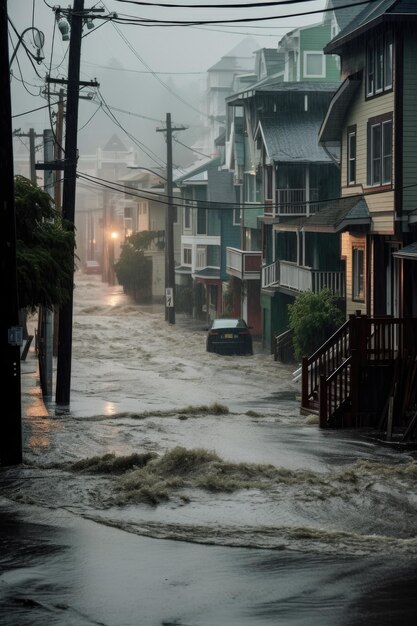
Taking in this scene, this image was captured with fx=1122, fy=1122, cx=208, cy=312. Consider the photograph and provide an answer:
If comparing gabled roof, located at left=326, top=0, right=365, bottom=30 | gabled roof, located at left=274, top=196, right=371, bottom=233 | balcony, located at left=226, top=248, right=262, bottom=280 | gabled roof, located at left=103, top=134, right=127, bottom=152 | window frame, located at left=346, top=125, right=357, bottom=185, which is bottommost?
balcony, located at left=226, top=248, right=262, bottom=280

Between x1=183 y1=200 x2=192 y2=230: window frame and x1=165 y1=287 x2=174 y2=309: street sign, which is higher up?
x1=183 y1=200 x2=192 y2=230: window frame

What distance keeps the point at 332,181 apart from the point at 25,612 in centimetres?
4265

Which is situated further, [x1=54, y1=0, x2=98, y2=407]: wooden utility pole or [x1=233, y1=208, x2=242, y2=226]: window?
[x1=233, y1=208, x2=242, y2=226]: window

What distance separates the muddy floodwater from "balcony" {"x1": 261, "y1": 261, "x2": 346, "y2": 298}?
15.7 metres

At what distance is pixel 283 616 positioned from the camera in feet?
31.9

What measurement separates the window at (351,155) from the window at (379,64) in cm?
231

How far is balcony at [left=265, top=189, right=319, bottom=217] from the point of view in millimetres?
50375

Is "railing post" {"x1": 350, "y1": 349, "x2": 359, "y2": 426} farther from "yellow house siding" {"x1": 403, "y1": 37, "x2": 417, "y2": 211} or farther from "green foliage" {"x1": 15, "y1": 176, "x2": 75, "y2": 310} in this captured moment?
"yellow house siding" {"x1": 403, "y1": 37, "x2": 417, "y2": 211}

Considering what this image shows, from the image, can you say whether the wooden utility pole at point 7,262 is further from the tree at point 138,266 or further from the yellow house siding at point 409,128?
the tree at point 138,266

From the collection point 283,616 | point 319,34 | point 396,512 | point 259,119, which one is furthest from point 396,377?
point 319,34

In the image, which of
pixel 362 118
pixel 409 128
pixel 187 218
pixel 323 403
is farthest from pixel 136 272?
pixel 323 403

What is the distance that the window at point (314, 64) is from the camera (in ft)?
226

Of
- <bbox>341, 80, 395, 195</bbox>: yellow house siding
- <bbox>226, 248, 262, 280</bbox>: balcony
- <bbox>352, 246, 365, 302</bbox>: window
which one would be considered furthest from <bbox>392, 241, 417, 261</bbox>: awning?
<bbox>226, 248, 262, 280</bbox>: balcony

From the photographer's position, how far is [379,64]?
34031 mm
